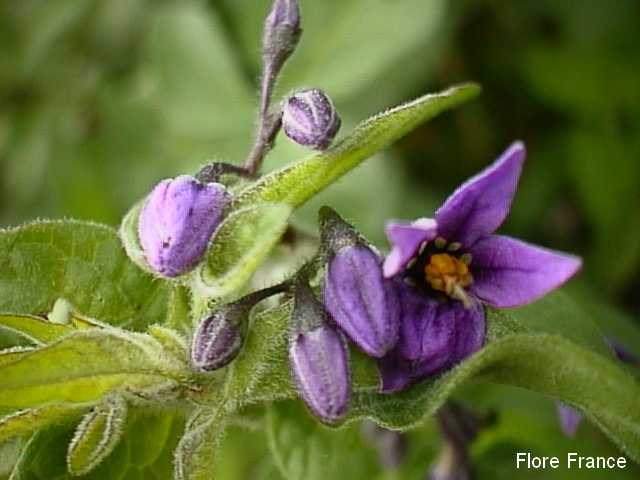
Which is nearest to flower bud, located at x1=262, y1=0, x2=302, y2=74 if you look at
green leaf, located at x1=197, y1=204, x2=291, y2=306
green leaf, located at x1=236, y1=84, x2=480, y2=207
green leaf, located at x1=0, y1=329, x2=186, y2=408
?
green leaf, located at x1=236, y1=84, x2=480, y2=207

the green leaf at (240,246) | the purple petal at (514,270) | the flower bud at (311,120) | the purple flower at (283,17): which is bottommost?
the purple petal at (514,270)

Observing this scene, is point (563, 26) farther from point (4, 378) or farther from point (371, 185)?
point (4, 378)

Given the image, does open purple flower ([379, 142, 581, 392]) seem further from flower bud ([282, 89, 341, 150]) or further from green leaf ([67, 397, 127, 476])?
green leaf ([67, 397, 127, 476])

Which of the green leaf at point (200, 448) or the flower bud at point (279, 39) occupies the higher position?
the flower bud at point (279, 39)

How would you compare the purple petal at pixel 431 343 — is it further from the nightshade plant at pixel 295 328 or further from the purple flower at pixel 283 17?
the purple flower at pixel 283 17

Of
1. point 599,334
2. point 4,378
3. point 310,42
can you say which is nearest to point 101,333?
point 4,378

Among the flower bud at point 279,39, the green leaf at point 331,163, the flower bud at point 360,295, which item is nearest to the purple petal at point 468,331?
the flower bud at point 360,295

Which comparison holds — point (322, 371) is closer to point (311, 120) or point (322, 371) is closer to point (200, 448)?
point (200, 448)
